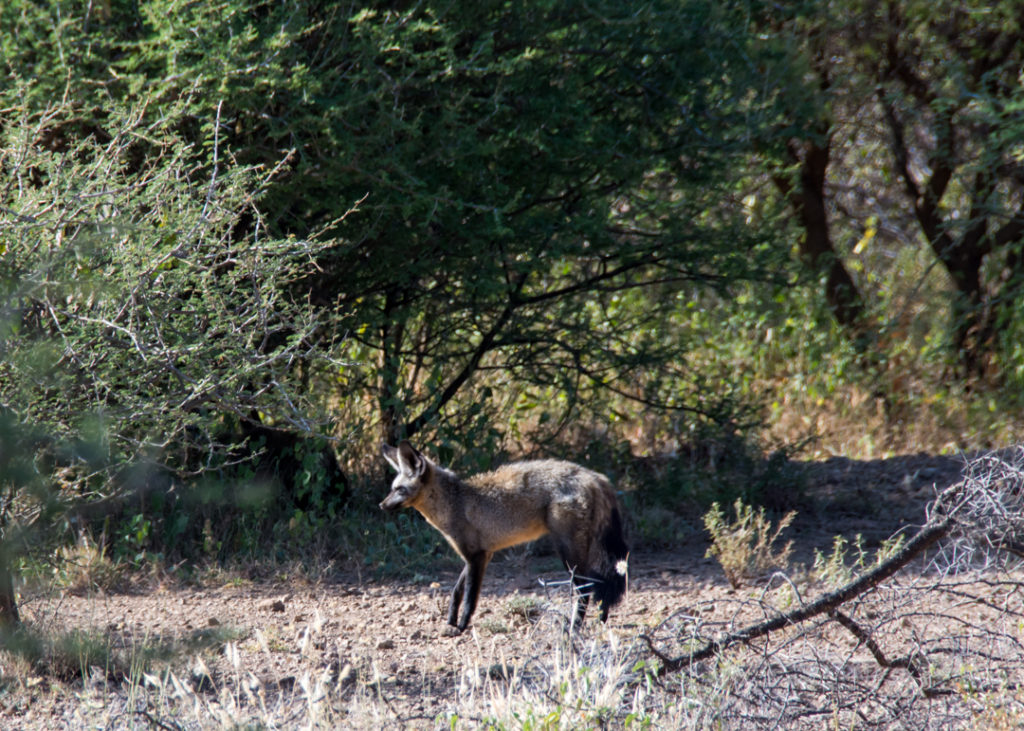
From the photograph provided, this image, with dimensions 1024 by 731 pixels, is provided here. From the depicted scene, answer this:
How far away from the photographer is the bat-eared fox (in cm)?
624

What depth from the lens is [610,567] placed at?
6172mm

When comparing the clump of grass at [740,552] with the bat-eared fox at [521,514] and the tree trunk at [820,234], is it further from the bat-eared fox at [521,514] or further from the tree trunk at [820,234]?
the tree trunk at [820,234]

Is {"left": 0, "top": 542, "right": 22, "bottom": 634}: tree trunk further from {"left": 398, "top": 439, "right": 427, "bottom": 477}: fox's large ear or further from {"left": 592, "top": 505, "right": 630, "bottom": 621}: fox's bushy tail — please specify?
{"left": 592, "top": 505, "right": 630, "bottom": 621}: fox's bushy tail

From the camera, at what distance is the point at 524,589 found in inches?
283

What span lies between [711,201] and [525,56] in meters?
2.14

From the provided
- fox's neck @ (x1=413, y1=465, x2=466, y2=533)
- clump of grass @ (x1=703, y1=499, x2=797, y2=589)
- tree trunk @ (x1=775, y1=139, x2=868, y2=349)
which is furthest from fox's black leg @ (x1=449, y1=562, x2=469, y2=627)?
tree trunk @ (x1=775, y1=139, x2=868, y2=349)

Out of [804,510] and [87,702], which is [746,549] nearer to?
[804,510]

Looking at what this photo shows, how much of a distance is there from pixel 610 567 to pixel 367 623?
1470 millimetres

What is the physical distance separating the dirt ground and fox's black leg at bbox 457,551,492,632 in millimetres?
73

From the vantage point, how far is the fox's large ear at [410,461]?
6.54m

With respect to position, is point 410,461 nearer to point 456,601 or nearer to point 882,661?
point 456,601

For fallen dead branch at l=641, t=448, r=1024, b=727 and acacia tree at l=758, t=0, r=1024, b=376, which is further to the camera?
acacia tree at l=758, t=0, r=1024, b=376

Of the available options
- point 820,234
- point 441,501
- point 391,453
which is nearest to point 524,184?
point 391,453

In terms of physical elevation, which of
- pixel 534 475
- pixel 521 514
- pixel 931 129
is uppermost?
pixel 931 129
